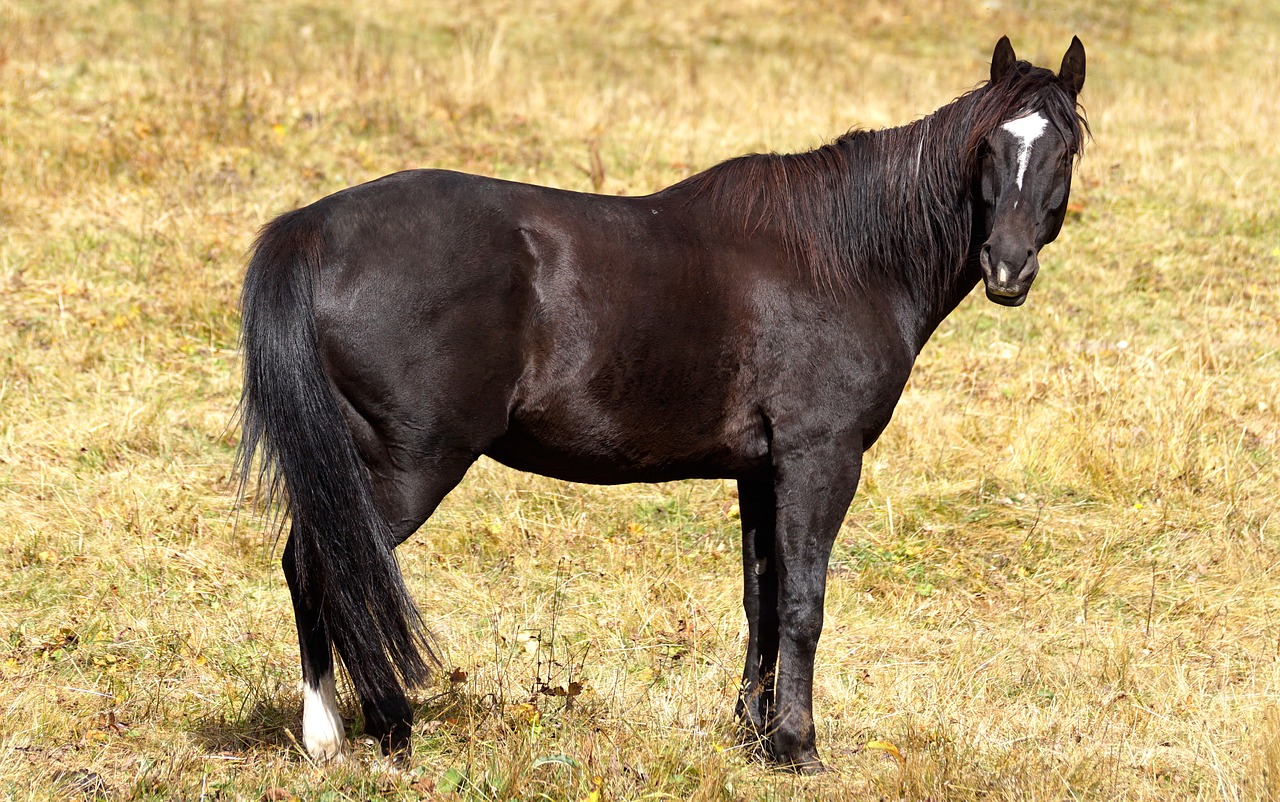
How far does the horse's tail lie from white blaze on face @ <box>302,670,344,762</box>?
0.23 metres

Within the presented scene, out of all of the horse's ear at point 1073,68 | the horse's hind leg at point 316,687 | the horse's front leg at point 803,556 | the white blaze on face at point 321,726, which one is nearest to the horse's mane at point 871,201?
the horse's ear at point 1073,68

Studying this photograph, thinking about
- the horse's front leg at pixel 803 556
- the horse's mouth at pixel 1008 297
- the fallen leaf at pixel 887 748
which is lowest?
the fallen leaf at pixel 887 748

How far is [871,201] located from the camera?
407cm

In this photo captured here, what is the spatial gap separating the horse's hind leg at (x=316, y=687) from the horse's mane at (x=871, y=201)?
6.19ft

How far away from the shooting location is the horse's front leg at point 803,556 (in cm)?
388

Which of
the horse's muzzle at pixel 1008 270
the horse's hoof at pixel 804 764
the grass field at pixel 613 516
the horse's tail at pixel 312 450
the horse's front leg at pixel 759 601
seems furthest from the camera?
the horse's front leg at pixel 759 601

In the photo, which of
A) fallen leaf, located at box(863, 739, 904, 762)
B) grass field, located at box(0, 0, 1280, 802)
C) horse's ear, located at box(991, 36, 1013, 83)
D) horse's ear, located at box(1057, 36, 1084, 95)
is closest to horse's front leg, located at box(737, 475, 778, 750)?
grass field, located at box(0, 0, 1280, 802)

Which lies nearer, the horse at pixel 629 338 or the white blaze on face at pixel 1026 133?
the horse at pixel 629 338

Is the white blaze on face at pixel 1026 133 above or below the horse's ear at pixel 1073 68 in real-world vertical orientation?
below

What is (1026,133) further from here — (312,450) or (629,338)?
(312,450)

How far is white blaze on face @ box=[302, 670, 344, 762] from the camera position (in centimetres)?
370

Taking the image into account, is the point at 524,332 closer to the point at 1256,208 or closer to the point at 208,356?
the point at 208,356

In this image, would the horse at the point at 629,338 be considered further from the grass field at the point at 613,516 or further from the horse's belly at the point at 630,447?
the grass field at the point at 613,516

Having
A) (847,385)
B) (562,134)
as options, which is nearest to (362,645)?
(847,385)
